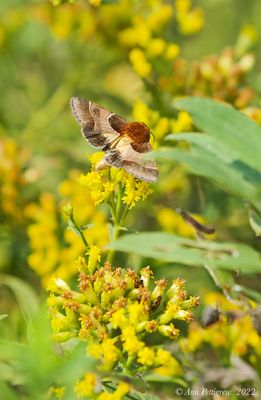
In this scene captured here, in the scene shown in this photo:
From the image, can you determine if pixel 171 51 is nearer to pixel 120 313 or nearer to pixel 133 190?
pixel 133 190

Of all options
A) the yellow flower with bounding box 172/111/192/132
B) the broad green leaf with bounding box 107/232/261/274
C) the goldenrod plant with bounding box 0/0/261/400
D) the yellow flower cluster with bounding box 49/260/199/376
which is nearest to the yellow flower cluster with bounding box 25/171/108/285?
the goldenrod plant with bounding box 0/0/261/400

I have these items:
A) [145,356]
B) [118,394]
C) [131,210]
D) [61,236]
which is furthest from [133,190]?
[131,210]

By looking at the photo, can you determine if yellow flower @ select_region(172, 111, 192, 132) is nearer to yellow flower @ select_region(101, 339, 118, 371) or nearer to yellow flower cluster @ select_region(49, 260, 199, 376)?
yellow flower cluster @ select_region(49, 260, 199, 376)

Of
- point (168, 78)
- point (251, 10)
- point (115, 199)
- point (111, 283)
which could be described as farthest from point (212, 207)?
point (251, 10)

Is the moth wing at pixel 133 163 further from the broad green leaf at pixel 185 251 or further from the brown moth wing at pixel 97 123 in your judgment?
the broad green leaf at pixel 185 251

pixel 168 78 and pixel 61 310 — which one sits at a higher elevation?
pixel 168 78

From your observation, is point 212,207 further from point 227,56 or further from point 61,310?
point 61,310

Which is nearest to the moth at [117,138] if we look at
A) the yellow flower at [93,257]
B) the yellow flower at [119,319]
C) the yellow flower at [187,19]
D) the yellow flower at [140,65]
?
the yellow flower at [93,257]

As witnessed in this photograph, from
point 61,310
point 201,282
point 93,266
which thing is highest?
point 93,266

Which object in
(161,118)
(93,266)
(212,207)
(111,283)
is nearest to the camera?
(111,283)
